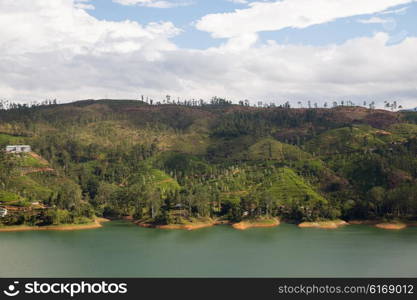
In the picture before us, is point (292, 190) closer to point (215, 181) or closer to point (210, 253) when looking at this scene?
point (215, 181)

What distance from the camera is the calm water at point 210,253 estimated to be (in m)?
65.4

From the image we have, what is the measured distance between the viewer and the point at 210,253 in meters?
78.5

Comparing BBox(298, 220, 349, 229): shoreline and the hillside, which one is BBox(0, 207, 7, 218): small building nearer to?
the hillside

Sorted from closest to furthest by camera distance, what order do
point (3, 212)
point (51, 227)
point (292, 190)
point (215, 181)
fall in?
point (51, 227) < point (3, 212) < point (292, 190) < point (215, 181)

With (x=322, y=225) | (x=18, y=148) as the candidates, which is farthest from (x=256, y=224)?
(x=18, y=148)

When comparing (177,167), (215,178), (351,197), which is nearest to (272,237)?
(351,197)

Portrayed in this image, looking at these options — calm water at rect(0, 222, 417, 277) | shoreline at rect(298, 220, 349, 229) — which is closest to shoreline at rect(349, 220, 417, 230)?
calm water at rect(0, 222, 417, 277)

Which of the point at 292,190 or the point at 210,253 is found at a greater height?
the point at 292,190

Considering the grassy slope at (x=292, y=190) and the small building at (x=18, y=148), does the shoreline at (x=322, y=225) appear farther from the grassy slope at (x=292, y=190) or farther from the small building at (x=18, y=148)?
the small building at (x=18, y=148)

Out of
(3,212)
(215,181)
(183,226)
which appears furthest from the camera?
(215,181)

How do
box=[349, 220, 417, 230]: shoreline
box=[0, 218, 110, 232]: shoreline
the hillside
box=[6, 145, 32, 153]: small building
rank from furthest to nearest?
box=[6, 145, 32, 153]: small building → the hillside → box=[349, 220, 417, 230]: shoreline → box=[0, 218, 110, 232]: shoreline

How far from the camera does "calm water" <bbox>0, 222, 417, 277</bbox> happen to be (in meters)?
65.4

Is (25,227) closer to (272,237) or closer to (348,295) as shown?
(272,237)

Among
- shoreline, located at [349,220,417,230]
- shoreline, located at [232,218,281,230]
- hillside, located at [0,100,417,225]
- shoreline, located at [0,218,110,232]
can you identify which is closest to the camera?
shoreline, located at [0,218,110,232]
